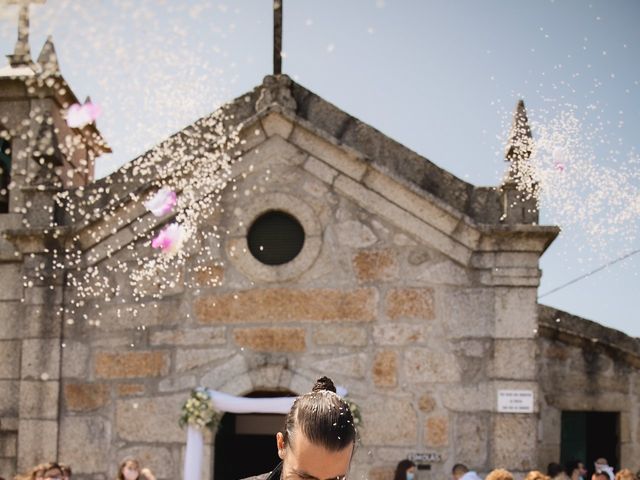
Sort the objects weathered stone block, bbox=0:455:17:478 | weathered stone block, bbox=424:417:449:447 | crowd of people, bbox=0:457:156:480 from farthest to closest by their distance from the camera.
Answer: weathered stone block, bbox=0:455:17:478
weathered stone block, bbox=424:417:449:447
crowd of people, bbox=0:457:156:480

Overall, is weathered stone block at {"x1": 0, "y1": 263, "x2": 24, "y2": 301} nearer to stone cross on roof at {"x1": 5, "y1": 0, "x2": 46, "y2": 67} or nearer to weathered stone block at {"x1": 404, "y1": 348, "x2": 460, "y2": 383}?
stone cross on roof at {"x1": 5, "y1": 0, "x2": 46, "y2": 67}

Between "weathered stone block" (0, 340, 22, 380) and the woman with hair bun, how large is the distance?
327 inches

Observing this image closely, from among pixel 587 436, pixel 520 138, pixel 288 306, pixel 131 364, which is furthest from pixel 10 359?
pixel 587 436

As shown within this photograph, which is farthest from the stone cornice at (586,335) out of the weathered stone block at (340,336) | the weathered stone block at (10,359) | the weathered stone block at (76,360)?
the weathered stone block at (10,359)

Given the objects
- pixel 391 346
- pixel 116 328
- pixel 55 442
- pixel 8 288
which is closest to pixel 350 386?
pixel 391 346

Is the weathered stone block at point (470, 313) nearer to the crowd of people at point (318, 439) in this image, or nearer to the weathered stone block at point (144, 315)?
the weathered stone block at point (144, 315)

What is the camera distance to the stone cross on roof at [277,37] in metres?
9.91

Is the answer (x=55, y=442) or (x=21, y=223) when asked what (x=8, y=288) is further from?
(x=55, y=442)

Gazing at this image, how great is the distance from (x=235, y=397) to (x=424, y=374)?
1.92 meters

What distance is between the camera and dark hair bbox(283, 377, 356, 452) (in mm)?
2295

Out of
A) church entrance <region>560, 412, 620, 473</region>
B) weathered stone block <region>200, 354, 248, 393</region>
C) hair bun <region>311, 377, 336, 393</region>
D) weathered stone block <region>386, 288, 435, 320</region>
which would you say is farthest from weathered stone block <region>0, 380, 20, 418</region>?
hair bun <region>311, 377, 336, 393</region>

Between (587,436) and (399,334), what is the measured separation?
4.00 metres

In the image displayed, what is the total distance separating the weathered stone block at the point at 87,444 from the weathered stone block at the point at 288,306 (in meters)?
1.58

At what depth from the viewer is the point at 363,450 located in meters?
8.96
